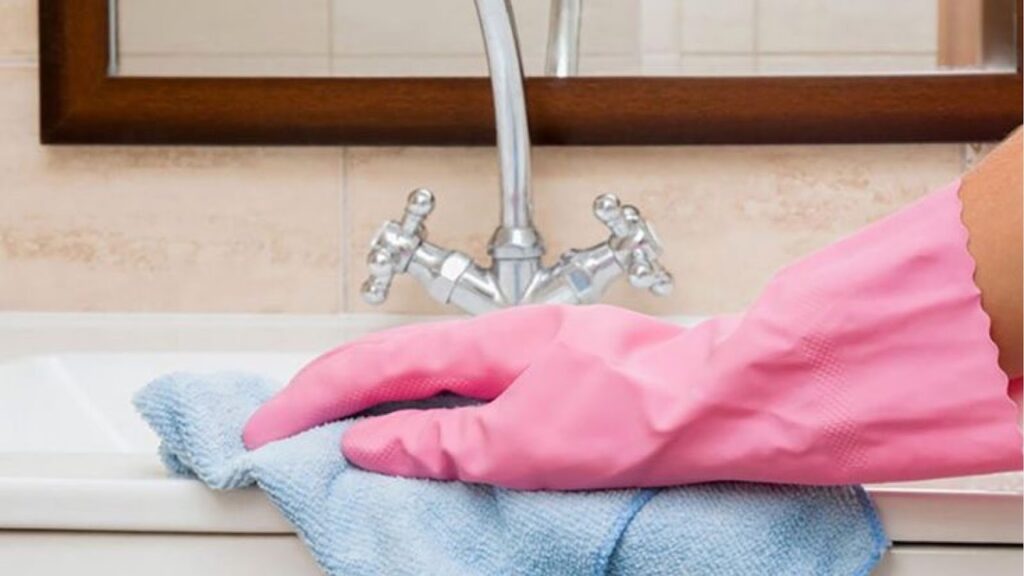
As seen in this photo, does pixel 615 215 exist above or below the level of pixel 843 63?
below

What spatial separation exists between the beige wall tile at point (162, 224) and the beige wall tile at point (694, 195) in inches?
2.2

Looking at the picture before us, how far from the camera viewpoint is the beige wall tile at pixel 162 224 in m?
1.14

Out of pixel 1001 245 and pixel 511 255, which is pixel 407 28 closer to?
pixel 511 255

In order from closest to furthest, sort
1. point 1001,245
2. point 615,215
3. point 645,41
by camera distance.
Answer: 1. point 1001,245
2. point 615,215
3. point 645,41

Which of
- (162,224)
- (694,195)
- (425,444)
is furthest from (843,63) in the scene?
(425,444)

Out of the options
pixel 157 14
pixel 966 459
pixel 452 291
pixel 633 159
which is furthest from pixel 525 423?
pixel 157 14

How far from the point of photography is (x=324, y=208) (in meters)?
1.14

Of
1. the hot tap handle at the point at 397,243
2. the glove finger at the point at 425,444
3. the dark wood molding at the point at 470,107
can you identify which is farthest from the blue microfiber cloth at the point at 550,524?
the dark wood molding at the point at 470,107

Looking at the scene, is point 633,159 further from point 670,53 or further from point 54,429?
point 54,429

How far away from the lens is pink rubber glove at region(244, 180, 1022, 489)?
50 cm

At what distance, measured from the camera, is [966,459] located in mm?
500

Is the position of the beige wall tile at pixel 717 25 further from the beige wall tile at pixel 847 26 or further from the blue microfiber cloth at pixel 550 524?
the blue microfiber cloth at pixel 550 524

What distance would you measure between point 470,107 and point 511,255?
5.7 inches

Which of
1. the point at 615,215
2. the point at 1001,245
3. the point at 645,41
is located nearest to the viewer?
the point at 1001,245
